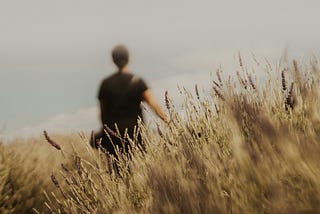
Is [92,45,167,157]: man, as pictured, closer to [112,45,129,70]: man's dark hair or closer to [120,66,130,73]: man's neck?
[120,66,130,73]: man's neck

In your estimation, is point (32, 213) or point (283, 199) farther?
point (32, 213)

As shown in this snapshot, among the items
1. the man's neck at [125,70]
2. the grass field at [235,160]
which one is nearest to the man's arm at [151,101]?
the man's neck at [125,70]

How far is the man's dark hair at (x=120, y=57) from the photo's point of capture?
24.9 ft

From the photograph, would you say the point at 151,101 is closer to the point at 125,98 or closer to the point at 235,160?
the point at 125,98

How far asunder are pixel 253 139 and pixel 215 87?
1288 mm

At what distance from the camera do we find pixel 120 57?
7.59m

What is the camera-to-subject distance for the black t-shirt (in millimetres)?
7391

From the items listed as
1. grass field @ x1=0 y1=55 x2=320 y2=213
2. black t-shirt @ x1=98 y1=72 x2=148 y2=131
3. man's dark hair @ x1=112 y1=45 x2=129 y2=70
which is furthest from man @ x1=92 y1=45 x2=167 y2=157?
grass field @ x1=0 y1=55 x2=320 y2=213

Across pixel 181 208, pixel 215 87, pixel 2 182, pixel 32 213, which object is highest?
pixel 215 87

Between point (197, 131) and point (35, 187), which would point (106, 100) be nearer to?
point (35, 187)

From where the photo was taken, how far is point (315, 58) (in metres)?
4.79

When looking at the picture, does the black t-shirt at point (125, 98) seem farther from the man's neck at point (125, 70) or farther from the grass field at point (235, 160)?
the grass field at point (235, 160)

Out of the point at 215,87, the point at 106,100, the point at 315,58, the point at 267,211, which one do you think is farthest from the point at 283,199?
the point at 106,100

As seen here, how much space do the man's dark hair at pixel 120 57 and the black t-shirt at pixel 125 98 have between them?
0.62 ft
